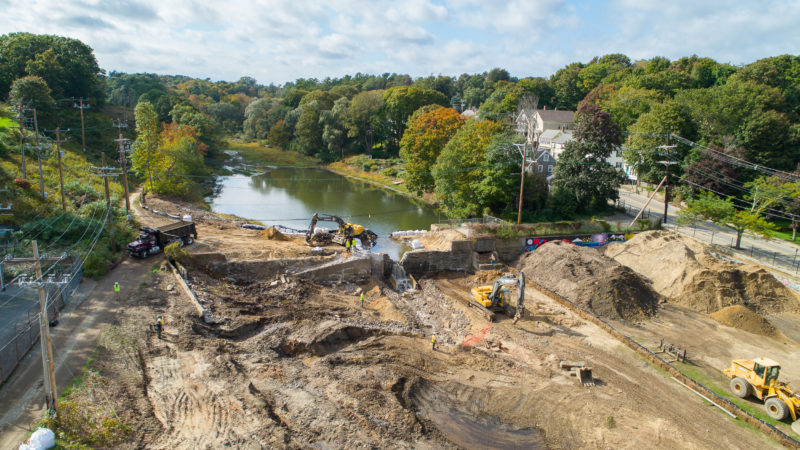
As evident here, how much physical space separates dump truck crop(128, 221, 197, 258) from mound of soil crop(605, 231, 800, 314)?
29294mm

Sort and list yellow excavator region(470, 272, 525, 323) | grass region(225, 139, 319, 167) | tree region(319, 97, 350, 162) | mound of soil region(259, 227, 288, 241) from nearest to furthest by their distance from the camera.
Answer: yellow excavator region(470, 272, 525, 323) < mound of soil region(259, 227, 288, 241) < tree region(319, 97, 350, 162) < grass region(225, 139, 319, 167)

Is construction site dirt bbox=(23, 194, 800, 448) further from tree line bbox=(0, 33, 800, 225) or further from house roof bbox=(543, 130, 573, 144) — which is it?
house roof bbox=(543, 130, 573, 144)

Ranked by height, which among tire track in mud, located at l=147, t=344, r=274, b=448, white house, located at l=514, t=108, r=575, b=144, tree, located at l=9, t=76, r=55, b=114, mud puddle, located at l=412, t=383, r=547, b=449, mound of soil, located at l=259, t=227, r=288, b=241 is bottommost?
mud puddle, located at l=412, t=383, r=547, b=449

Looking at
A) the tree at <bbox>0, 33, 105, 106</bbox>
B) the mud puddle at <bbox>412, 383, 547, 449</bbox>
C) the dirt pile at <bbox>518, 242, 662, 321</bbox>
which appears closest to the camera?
the mud puddle at <bbox>412, 383, 547, 449</bbox>

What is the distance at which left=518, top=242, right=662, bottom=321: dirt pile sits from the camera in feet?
77.5

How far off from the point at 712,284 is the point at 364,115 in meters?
61.5

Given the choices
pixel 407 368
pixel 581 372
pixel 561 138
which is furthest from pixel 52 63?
pixel 581 372

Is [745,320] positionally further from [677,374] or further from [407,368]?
[407,368]

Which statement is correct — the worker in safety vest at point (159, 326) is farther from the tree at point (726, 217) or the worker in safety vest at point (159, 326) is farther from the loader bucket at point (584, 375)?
the tree at point (726, 217)

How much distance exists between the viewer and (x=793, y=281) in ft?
90.6

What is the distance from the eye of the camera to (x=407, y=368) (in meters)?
17.5

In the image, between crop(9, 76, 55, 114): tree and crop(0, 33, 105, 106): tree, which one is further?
crop(0, 33, 105, 106): tree

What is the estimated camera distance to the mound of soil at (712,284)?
2453 centimetres

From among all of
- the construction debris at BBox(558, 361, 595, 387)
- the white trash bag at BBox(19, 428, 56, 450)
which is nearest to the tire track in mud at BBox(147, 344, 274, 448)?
the white trash bag at BBox(19, 428, 56, 450)
